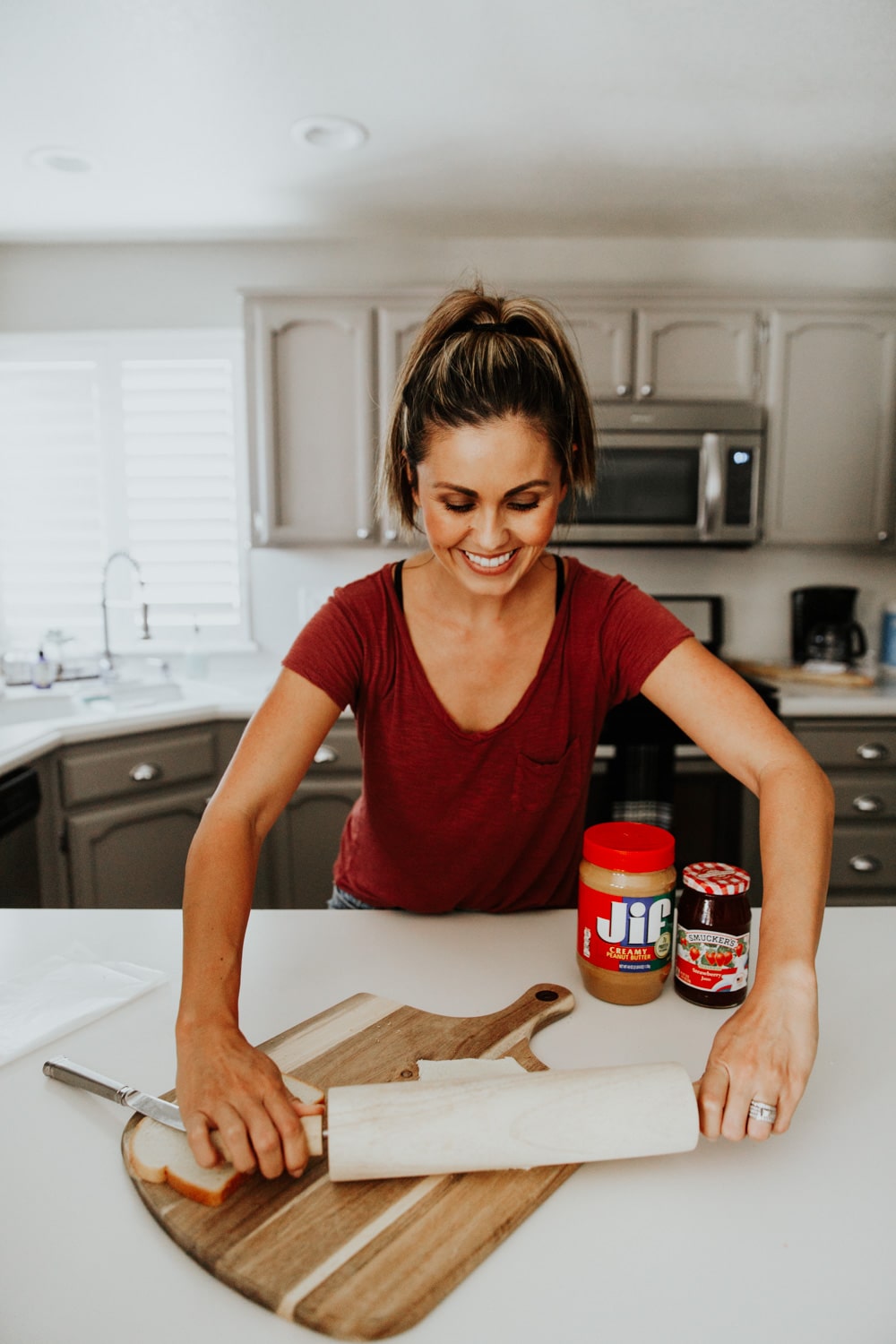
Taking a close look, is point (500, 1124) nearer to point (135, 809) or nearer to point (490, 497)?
point (490, 497)

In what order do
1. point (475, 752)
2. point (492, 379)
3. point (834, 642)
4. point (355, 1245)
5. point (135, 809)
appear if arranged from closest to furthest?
point (355, 1245) → point (492, 379) → point (475, 752) → point (135, 809) → point (834, 642)

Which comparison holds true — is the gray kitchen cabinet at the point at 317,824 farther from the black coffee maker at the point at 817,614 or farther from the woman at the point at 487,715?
the black coffee maker at the point at 817,614

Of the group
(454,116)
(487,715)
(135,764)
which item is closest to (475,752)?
(487,715)

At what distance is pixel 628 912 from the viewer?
875mm

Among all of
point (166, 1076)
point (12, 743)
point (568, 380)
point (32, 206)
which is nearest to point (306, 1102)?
point (166, 1076)

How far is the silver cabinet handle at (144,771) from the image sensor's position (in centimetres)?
249

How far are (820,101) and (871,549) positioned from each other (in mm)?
1383

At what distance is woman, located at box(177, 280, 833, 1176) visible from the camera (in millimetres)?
781

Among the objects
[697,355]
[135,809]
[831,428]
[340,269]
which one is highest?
[340,269]

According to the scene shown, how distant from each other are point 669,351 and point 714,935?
236 cm

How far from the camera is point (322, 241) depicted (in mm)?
3068

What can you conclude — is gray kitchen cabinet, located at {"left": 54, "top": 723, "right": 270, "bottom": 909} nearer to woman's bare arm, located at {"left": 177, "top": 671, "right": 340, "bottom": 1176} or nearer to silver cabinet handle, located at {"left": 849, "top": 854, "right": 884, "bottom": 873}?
woman's bare arm, located at {"left": 177, "top": 671, "right": 340, "bottom": 1176}

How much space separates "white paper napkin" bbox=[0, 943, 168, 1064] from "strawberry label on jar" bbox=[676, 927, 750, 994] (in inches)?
22.0

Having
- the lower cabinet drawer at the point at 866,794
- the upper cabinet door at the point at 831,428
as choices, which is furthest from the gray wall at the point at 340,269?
the lower cabinet drawer at the point at 866,794
